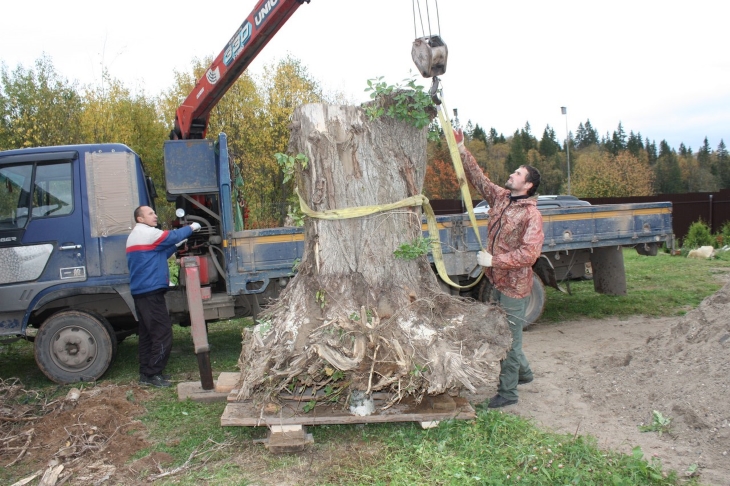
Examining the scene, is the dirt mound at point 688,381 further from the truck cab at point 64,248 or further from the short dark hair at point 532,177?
the truck cab at point 64,248

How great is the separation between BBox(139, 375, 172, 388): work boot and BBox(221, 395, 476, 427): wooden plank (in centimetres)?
204

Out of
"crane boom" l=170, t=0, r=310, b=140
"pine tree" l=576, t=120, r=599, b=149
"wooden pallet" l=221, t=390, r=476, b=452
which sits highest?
"pine tree" l=576, t=120, r=599, b=149

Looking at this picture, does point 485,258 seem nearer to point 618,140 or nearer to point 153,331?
point 153,331

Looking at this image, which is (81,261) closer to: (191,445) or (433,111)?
(191,445)

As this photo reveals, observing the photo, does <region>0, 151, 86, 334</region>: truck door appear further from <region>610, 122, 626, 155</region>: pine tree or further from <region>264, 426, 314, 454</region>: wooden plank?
<region>610, 122, 626, 155</region>: pine tree

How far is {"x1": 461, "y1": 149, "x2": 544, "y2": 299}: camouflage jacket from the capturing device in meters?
4.54

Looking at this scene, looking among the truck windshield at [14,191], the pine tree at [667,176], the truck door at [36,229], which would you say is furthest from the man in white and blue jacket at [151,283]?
the pine tree at [667,176]

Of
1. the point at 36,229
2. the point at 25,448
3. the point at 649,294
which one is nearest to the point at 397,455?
the point at 25,448

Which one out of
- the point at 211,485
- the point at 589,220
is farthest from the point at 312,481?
the point at 589,220

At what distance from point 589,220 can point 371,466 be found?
18.5ft

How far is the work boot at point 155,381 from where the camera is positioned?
5976 mm

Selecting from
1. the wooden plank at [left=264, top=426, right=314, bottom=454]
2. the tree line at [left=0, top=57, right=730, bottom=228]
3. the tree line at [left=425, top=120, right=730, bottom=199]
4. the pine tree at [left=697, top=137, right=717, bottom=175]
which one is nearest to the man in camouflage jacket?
the wooden plank at [left=264, top=426, right=314, bottom=454]

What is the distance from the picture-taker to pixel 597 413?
455 cm

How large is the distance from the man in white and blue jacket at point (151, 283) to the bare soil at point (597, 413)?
0.33m
